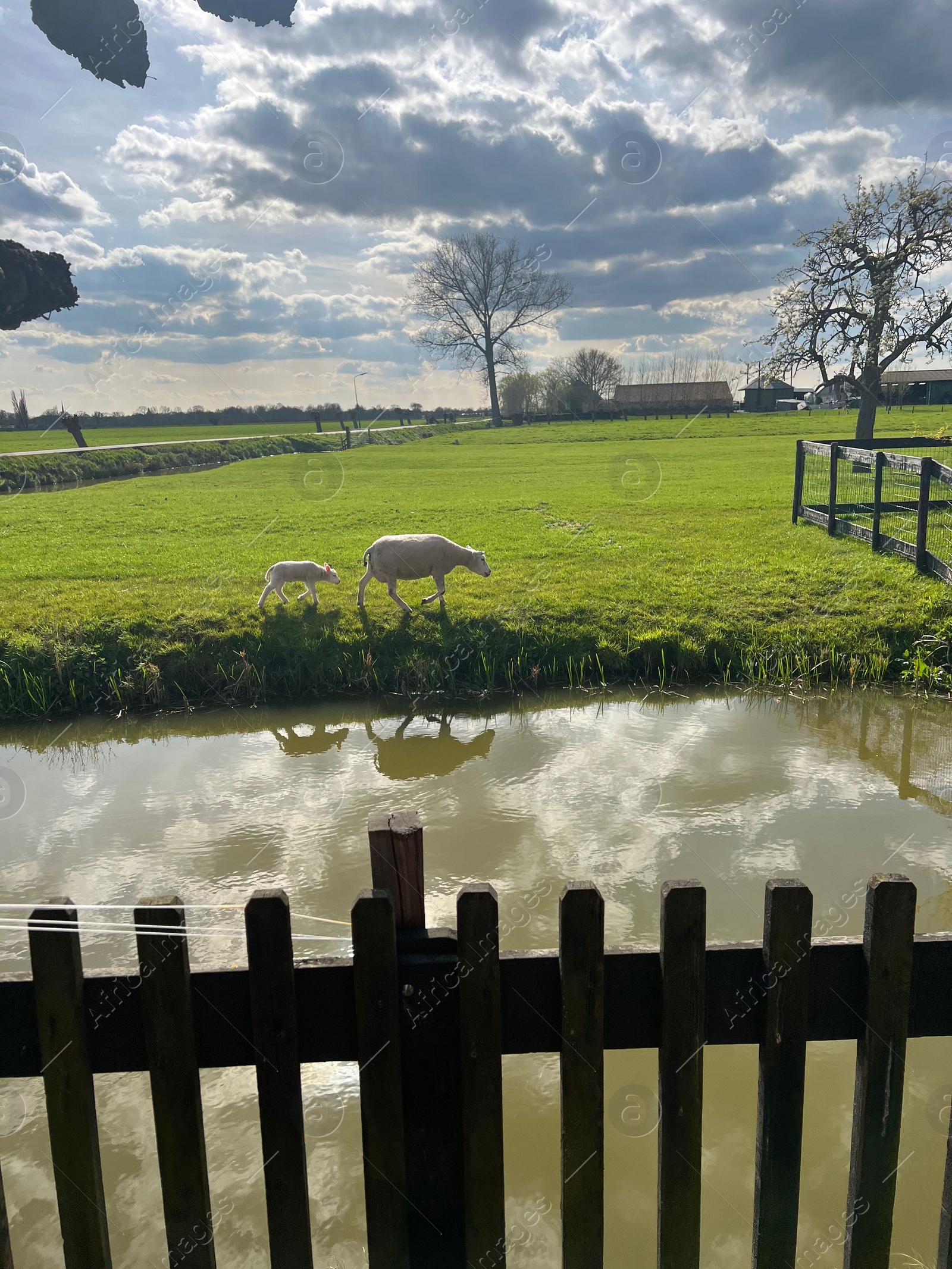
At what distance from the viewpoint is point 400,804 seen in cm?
694

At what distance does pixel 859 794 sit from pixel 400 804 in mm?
3785

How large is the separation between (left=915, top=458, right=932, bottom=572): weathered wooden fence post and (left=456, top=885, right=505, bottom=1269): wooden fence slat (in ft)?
40.6

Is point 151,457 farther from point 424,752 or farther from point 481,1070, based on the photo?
point 481,1070

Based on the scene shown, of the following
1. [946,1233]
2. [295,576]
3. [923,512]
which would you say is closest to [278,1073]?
[946,1233]

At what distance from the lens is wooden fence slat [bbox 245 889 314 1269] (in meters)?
1.85

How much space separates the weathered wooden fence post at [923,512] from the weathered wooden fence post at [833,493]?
2888 millimetres

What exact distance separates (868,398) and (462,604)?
21046mm

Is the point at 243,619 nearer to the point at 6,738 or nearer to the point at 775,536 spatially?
the point at 6,738

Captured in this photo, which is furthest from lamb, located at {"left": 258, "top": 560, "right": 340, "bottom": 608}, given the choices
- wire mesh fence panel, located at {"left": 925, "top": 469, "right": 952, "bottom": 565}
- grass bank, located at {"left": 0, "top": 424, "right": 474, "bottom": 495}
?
grass bank, located at {"left": 0, "top": 424, "right": 474, "bottom": 495}

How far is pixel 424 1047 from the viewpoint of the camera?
1976 millimetres

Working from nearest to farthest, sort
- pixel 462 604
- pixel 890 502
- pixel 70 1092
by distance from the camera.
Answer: pixel 70 1092 < pixel 462 604 < pixel 890 502

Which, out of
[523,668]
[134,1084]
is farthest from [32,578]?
[134,1084]

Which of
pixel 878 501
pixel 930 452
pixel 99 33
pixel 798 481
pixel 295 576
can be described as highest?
pixel 99 33

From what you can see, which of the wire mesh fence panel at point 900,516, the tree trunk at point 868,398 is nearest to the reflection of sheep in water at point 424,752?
the wire mesh fence panel at point 900,516
